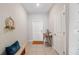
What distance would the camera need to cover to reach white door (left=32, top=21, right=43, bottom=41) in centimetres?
214

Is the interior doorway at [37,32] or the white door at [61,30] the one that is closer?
the white door at [61,30]

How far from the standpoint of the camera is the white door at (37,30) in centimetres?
214

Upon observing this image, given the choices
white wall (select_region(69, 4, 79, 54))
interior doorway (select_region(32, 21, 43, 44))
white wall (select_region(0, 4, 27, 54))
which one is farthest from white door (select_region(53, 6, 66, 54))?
white wall (select_region(0, 4, 27, 54))

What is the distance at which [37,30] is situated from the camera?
2184 millimetres

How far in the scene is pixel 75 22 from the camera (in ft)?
4.98

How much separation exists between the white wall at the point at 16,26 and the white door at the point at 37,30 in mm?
187

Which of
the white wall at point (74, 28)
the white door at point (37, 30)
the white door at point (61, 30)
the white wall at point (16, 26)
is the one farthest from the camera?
the white door at point (37, 30)

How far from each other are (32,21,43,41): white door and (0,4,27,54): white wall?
187 mm

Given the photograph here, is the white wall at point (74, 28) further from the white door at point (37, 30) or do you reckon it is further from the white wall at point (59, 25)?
the white door at point (37, 30)

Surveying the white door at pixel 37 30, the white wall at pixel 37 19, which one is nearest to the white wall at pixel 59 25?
the white wall at pixel 37 19

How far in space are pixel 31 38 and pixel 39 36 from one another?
0.55 ft

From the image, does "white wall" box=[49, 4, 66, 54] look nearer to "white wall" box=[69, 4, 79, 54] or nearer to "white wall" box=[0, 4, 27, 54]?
"white wall" box=[69, 4, 79, 54]

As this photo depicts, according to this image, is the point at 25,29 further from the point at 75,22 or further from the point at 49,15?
the point at 75,22
